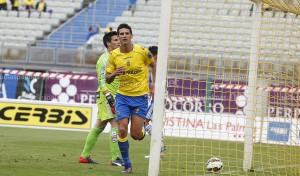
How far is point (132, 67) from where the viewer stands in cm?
1043

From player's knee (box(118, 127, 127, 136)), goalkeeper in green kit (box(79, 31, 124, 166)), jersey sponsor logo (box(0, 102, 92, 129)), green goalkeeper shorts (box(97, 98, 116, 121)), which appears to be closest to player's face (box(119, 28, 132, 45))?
player's knee (box(118, 127, 127, 136))

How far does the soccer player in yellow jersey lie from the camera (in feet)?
34.1

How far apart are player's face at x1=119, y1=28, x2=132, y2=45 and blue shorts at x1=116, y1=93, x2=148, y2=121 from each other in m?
0.78

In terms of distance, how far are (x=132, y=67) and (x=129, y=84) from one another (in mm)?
261

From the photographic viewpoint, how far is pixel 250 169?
38.7ft

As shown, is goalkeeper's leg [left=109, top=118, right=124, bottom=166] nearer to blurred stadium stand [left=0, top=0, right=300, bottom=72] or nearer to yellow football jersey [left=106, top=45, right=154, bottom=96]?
yellow football jersey [left=106, top=45, right=154, bottom=96]

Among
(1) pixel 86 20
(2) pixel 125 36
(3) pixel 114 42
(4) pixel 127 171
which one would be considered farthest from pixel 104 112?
(1) pixel 86 20


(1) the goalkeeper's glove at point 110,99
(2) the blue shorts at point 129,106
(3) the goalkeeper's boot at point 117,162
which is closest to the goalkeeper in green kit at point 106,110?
(3) the goalkeeper's boot at point 117,162

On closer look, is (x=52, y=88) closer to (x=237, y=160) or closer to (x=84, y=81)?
(x=84, y=81)

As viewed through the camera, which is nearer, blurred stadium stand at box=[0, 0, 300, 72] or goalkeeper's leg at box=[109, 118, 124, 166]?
goalkeeper's leg at box=[109, 118, 124, 166]

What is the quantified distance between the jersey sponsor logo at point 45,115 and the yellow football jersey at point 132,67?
11413mm

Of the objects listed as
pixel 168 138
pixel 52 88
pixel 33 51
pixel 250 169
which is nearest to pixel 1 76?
pixel 52 88

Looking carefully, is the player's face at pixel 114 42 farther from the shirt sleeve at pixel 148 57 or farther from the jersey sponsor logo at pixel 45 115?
the jersey sponsor logo at pixel 45 115

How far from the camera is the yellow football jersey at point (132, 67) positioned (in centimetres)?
1043
